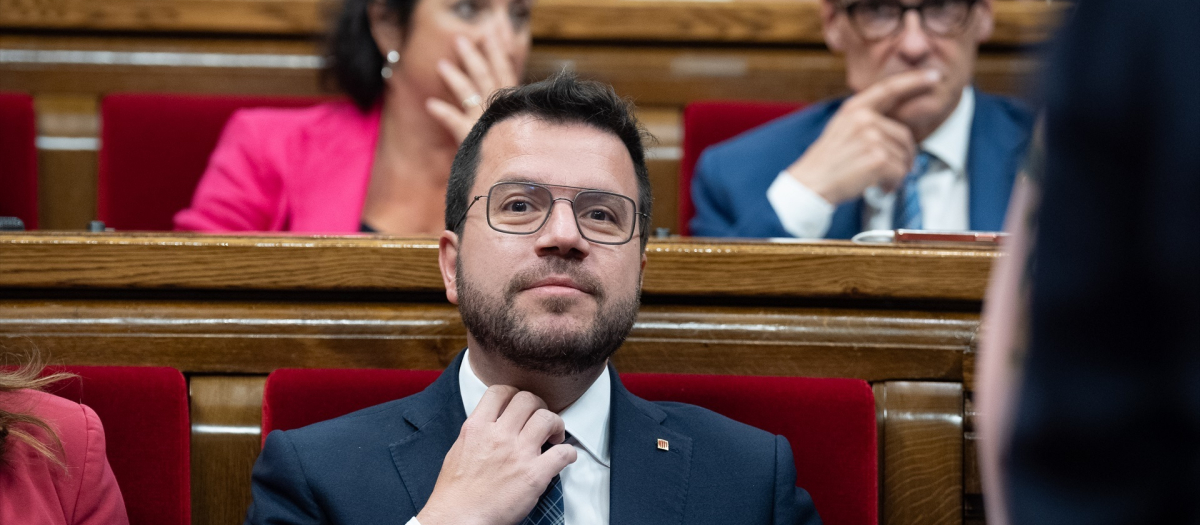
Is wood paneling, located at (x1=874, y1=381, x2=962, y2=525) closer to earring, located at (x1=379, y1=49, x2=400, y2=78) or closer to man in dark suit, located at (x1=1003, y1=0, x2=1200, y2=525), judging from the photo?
man in dark suit, located at (x1=1003, y1=0, x2=1200, y2=525)

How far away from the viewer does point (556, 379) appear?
0.62m

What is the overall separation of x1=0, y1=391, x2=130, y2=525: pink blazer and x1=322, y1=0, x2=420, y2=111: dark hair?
0.65m

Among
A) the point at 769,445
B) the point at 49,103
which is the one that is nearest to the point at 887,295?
the point at 769,445

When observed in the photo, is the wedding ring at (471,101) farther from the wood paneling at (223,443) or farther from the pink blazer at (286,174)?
the wood paneling at (223,443)

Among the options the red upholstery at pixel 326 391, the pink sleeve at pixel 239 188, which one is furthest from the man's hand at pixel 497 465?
the pink sleeve at pixel 239 188

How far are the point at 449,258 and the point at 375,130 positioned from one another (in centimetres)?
58

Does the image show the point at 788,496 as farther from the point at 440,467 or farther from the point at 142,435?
the point at 142,435

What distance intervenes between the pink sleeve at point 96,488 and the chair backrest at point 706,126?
0.73 metres

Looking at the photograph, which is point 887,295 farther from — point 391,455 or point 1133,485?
point 1133,485

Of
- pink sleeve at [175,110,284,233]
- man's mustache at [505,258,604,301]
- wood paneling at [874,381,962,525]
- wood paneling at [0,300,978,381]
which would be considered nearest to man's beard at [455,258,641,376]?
man's mustache at [505,258,604,301]

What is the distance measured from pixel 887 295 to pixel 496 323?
0.27 meters

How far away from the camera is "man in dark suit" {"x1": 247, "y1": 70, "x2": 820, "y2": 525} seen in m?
0.57

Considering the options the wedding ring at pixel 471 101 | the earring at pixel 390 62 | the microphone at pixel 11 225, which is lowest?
the microphone at pixel 11 225

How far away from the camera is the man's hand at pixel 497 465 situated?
0.54 metres
